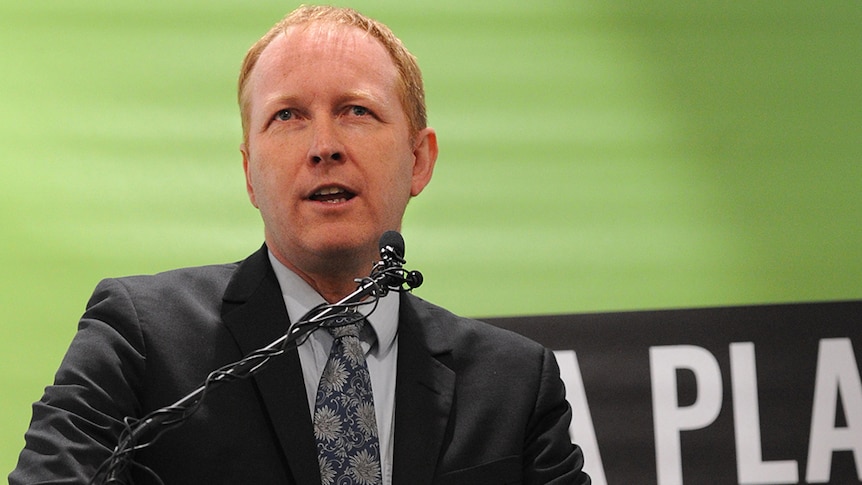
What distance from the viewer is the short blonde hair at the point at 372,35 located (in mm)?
1812

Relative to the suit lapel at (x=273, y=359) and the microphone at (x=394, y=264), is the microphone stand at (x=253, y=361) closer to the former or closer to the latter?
the microphone at (x=394, y=264)

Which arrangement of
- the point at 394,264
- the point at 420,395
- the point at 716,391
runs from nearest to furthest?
the point at 394,264 → the point at 420,395 → the point at 716,391

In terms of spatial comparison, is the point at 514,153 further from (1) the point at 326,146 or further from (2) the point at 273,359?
(2) the point at 273,359

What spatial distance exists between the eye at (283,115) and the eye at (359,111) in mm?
98

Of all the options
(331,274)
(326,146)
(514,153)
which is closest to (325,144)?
(326,146)

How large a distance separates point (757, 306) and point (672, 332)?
0.21 meters

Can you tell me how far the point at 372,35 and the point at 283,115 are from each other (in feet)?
0.74

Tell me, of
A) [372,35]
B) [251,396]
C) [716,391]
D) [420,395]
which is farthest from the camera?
[716,391]

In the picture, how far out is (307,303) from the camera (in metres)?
1.73

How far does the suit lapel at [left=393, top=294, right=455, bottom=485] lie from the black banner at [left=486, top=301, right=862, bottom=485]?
Result: 0.73m

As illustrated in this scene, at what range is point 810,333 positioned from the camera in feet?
8.10

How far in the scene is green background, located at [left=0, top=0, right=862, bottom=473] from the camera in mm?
2469

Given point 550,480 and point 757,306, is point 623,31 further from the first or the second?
point 550,480

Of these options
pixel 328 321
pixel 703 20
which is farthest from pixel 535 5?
pixel 328 321
